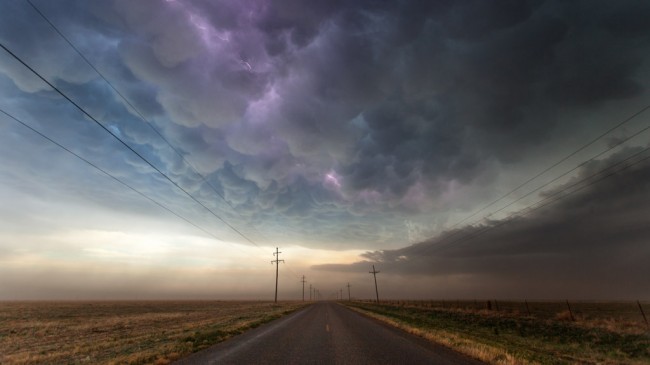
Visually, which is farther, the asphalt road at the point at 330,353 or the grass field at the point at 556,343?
the grass field at the point at 556,343

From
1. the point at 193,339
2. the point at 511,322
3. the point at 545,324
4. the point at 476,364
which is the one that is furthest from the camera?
the point at 511,322

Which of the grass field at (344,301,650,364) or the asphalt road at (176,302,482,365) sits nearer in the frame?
the asphalt road at (176,302,482,365)

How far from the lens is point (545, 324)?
27.5m

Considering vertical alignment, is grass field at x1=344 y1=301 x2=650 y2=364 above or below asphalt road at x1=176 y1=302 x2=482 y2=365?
below

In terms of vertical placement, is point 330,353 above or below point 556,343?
above

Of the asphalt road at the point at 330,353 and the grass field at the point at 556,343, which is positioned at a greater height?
the asphalt road at the point at 330,353

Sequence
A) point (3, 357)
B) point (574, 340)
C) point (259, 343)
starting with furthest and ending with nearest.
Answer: point (574, 340) < point (3, 357) < point (259, 343)

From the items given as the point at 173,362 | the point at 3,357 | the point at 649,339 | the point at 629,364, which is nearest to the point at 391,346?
the point at 173,362

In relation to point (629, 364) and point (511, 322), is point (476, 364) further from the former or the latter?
point (511, 322)

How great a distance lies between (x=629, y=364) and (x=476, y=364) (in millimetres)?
8002

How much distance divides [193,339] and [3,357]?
8966mm

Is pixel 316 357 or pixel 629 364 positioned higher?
pixel 316 357

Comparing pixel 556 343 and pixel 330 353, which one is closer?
pixel 330 353

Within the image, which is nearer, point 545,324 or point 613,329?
point 613,329
